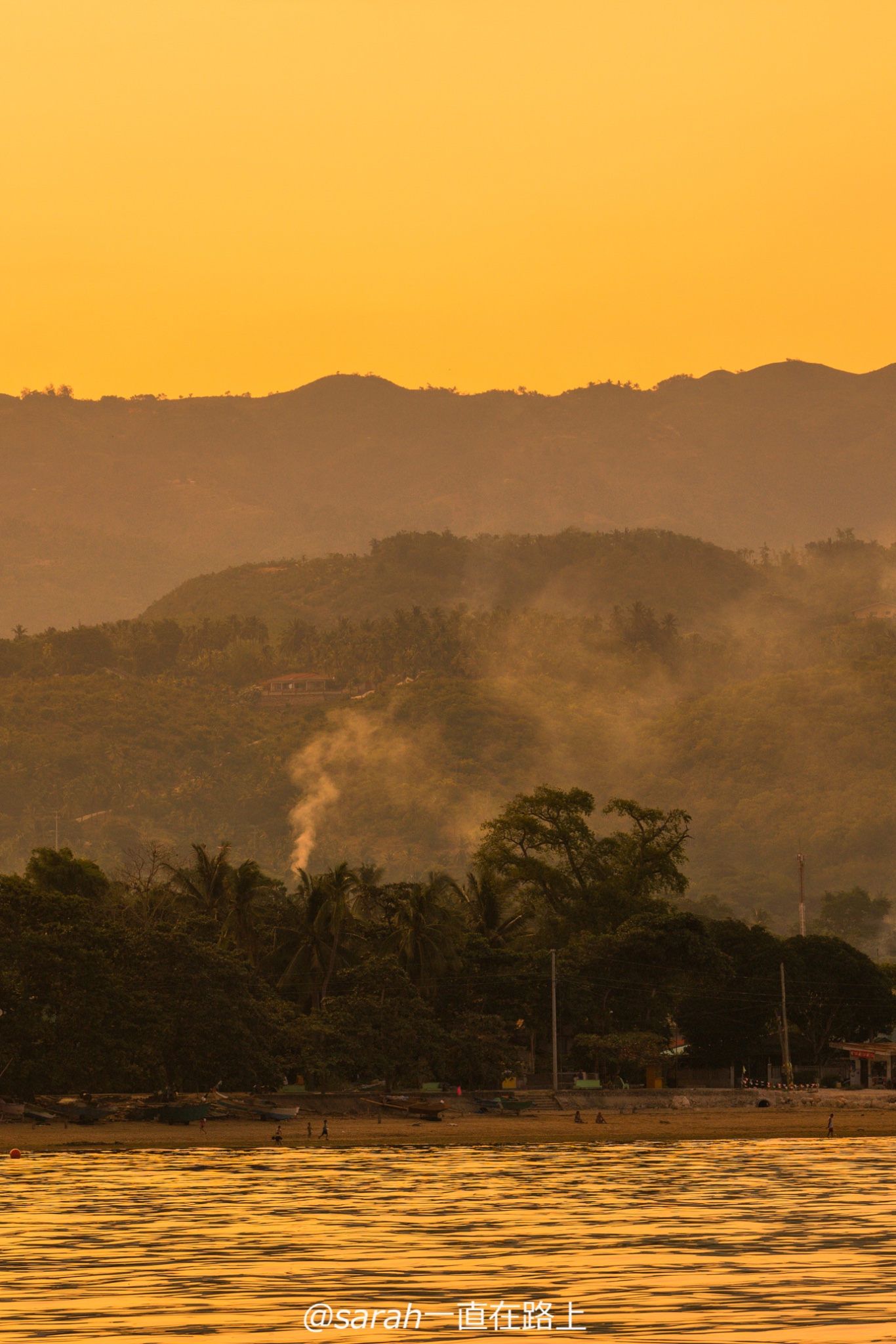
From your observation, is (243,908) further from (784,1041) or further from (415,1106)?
(784,1041)

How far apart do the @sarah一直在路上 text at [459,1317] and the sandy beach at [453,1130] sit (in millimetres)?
42863

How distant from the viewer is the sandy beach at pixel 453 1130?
240ft

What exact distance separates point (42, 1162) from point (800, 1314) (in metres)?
41.6

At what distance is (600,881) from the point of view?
134 meters

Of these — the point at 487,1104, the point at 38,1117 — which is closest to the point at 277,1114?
the point at 38,1117

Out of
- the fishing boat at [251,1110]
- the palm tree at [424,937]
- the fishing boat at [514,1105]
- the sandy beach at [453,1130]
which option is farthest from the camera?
the palm tree at [424,937]

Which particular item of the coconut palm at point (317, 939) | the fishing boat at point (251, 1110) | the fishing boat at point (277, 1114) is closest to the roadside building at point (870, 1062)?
the coconut palm at point (317, 939)

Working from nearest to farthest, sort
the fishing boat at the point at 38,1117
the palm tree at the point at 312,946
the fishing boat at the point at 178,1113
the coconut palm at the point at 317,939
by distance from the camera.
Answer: the fishing boat at the point at 38,1117, the fishing boat at the point at 178,1113, the coconut palm at the point at 317,939, the palm tree at the point at 312,946

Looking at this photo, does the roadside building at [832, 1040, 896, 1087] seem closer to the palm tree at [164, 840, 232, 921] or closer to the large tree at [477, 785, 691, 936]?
the large tree at [477, 785, 691, 936]

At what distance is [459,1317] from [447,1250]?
1032 cm

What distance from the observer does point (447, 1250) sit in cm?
3775

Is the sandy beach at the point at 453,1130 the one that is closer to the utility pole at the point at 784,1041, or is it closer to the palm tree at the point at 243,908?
the utility pole at the point at 784,1041

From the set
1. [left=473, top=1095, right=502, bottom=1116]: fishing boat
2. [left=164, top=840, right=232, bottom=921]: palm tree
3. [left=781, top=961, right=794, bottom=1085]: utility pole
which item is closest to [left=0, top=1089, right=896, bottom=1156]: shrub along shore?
[left=473, top=1095, right=502, bottom=1116]: fishing boat

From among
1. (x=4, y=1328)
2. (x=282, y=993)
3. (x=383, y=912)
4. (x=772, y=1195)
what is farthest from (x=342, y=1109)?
(x=4, y=1328)
